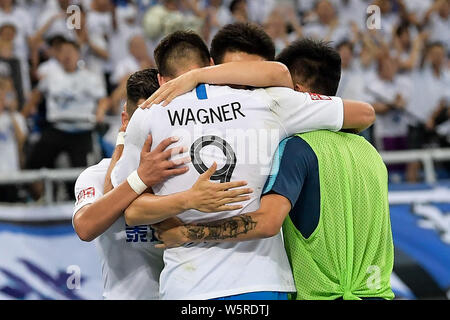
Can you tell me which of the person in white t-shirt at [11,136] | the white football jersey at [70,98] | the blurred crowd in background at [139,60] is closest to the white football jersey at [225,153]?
the blurred crowd in background at [139,60]

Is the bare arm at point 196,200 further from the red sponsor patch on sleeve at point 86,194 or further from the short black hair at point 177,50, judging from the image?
the short black hair at point 177,50

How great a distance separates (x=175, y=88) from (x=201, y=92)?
4.0 inches

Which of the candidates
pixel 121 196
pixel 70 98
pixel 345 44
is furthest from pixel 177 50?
pixel 345 44

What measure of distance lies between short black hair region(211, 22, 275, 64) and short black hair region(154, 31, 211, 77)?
3.7 inches

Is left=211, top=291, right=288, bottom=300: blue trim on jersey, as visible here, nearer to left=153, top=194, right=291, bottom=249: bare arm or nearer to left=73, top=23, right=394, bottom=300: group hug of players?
left=73, top=23, right=394, bottom=300: group hug of players

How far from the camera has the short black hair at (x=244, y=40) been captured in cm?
311

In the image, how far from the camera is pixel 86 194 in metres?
3.13

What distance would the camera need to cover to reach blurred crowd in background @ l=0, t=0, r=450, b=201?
22.3 feet

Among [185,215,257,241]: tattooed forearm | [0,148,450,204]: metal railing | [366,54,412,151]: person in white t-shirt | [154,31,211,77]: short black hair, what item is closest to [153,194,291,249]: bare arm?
[185,215,257,241]: tattooed forearm

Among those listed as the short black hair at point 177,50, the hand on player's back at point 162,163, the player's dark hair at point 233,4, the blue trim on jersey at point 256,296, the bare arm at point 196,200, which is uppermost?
the player's dark hair at point 233,4

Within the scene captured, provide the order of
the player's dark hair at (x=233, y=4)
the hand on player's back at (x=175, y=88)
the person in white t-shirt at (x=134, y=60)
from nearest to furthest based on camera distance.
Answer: the hand on player's back at (x=175, y=88) → the person in white t-shirt at (x=134, y=60) → the player's dark hair at (x=233, y=4)

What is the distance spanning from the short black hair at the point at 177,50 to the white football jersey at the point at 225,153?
0.81 ft

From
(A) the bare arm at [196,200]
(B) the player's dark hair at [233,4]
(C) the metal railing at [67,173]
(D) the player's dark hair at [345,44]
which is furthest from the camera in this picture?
(B) the player's dark hair at [233,4]
